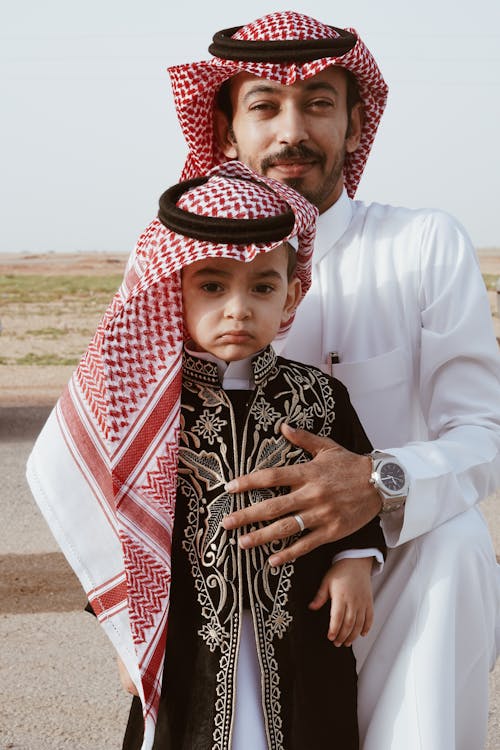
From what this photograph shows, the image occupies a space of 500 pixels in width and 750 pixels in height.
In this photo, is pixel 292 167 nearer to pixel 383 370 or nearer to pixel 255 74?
pixel 255 74

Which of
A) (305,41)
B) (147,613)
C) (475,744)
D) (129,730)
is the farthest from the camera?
(305,41)

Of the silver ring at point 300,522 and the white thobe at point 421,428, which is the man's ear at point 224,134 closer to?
the white thobe at point 421,428

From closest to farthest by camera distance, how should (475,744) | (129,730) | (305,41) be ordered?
(129,730)
(475,744)
(305,41)

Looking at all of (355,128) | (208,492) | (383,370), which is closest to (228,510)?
(208,492)

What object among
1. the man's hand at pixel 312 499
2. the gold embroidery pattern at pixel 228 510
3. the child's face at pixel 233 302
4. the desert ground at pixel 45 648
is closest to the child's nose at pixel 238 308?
the child's face at pixel 233 302

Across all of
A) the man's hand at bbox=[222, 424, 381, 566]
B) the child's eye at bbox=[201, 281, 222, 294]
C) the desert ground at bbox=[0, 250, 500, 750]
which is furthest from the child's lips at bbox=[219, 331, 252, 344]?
the desert ground at bbox=[0, 250, 500, 750]

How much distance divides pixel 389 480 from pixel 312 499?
257mm

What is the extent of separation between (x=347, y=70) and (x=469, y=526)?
1545 millimetres

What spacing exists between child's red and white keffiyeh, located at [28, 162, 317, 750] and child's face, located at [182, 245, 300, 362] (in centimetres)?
4

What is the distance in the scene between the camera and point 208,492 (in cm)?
258

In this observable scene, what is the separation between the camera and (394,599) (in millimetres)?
2859

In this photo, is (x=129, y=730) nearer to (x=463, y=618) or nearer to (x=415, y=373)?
(x=463, y=618)

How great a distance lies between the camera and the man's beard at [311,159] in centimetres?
343

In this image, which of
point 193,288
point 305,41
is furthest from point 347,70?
point 193,288
